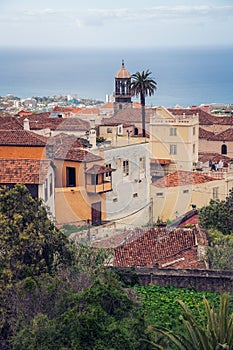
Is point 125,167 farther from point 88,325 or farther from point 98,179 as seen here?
point 88,325

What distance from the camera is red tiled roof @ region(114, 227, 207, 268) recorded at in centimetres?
2050

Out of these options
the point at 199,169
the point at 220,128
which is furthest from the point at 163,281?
the point at 220,128

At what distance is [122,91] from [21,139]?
1141 inches

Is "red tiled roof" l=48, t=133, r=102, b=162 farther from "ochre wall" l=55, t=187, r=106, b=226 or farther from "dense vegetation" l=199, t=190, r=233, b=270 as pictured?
"dense vegetation" l=199, t=190, r=233, b=270

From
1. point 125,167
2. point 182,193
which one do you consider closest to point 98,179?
point 125,167

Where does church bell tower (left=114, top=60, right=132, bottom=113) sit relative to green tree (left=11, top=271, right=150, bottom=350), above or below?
above

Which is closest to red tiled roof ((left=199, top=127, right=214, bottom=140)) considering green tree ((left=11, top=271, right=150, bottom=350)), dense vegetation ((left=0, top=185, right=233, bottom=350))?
dense vegetation ((left=0, top=185, right=233, bottom=350))

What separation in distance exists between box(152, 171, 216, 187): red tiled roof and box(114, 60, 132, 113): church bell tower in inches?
773

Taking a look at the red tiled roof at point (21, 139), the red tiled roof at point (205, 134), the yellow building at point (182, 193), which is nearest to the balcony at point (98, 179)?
the red tiled roof at point (21, 139)

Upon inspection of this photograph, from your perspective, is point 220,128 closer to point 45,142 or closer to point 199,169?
point 199,169

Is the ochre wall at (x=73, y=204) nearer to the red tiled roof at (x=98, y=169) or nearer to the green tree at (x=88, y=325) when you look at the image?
the red tiled roof at (x=98, y=169)

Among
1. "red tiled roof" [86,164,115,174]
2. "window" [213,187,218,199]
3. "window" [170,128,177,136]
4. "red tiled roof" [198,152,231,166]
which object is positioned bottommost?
"window" [213,187,218,199]

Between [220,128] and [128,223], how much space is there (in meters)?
20.0

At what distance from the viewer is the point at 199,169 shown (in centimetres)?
3631
